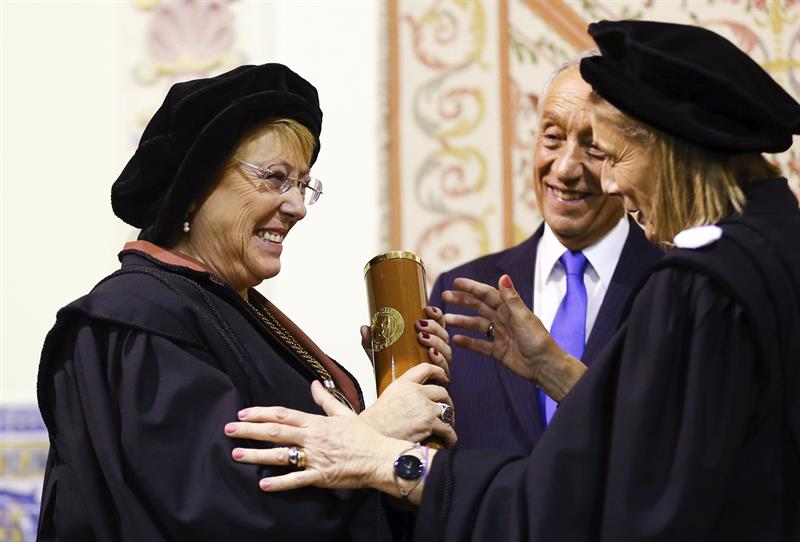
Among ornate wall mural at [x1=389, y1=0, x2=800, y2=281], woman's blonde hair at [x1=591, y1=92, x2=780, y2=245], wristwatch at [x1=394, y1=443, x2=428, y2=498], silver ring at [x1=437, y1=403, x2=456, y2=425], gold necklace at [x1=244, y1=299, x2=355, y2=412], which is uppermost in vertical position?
ornate wall mural at [x1=389, y1=0, x2=800, y2=281]

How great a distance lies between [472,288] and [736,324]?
3.48 ft

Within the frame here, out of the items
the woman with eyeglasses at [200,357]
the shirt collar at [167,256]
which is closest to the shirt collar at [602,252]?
the woman with eyeglasses at [200,357]

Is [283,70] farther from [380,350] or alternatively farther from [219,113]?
[380,350]

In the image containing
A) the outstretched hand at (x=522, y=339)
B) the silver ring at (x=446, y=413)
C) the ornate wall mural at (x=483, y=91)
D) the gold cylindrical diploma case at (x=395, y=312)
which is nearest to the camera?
the silver ring at (x=446, y=413)

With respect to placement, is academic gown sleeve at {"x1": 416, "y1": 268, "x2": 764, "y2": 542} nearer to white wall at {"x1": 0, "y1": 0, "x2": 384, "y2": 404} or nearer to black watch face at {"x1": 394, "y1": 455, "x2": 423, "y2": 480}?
black watch face at {"x1": 394, "y1": 455, "x2": 423, "y2": 480}

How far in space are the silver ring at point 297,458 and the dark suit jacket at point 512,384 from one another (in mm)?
993

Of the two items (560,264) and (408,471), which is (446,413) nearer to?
(408,471)

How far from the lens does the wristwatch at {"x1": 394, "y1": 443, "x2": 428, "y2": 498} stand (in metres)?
2.49

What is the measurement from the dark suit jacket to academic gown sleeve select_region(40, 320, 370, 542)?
0.93 meters

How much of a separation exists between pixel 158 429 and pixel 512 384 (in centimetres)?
130

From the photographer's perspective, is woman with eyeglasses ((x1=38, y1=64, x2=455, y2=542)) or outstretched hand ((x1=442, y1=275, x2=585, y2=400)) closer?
woman with eyeglasses ((x1=38, y1=64, x2=455, y2=542))

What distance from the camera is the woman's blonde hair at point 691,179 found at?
7.88 ft

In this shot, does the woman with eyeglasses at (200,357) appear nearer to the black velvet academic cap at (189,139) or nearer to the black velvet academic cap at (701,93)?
the black velvet academic cap at (189,139)

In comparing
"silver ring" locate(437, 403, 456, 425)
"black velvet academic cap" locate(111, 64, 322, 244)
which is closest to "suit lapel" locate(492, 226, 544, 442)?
"silver ring" locate(437, 403, 456, 425)
